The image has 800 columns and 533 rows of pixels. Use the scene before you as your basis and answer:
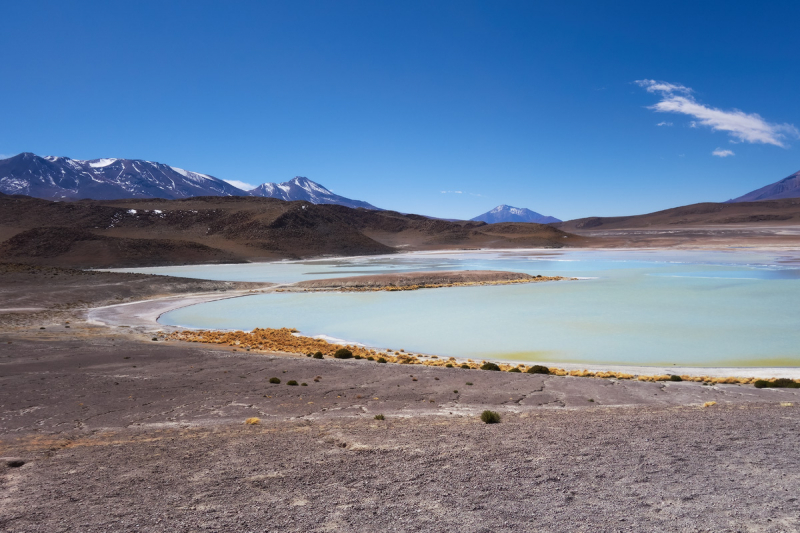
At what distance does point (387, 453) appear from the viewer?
6.31 m

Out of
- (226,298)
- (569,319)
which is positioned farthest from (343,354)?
(226,298)

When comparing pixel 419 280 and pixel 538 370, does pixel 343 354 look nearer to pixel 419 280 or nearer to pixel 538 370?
pixel 538 370

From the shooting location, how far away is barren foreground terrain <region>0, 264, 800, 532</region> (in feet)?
15.1

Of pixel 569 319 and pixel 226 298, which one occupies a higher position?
pixel 226 298

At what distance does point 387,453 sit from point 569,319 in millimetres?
16846

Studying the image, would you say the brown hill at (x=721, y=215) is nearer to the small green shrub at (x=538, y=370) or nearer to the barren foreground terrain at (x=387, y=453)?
the small green shrub at (x=538, y=370)

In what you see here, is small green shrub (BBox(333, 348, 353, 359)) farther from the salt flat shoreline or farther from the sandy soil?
the sandy soil

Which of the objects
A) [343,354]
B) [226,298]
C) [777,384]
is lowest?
[777,384]

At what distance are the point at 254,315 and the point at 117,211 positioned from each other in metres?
68.8

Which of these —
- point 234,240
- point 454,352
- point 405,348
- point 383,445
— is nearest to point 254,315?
point 405,348

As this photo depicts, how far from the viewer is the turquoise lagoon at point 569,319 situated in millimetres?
15703

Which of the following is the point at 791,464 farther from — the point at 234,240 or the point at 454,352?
the point at 234,240

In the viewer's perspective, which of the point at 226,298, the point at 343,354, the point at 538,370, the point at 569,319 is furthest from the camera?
the point at 226,298

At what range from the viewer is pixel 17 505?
15.7ft
